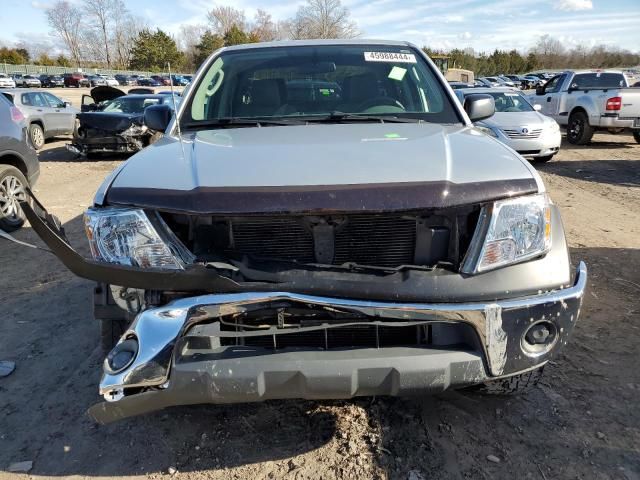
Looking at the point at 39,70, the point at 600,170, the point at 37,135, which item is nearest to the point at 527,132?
the point at 600,170

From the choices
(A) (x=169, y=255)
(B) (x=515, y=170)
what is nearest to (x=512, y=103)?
(B) (x=515, y=170)

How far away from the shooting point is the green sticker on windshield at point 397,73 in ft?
11.6

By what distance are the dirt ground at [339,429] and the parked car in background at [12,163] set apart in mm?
3039

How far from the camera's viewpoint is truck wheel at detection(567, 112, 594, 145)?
12797mm

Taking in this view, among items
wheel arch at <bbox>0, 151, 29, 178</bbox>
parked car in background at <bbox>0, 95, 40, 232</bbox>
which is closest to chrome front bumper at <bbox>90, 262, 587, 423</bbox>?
parked car in background at <bbox>0, 95, 40, 232</bbox>

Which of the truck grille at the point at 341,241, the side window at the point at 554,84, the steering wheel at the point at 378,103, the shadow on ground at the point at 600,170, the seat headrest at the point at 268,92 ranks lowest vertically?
the shadow on ground at the point at 600,170

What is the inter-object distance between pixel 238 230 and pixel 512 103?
34.3ft

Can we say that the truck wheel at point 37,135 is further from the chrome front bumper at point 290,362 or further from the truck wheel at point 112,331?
the chrome front bumper at point 290,362

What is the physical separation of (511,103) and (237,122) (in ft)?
31.3

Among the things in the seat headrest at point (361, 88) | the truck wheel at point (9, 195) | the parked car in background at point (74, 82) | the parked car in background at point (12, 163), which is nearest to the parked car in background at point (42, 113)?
the parked car in background at point (12, 163)

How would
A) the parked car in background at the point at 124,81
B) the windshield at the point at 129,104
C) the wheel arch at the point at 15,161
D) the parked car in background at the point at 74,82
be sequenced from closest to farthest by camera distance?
1. the wheel arch at the point at 15,161
2. the windshield at the point at 129,104
3. the parked car in background at the point at 74,82
4. the parked car in background at the point at 124,81

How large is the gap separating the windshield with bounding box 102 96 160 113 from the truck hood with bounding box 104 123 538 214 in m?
10.7

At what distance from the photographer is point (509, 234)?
2021mm

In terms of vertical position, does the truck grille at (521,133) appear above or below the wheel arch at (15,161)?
below
